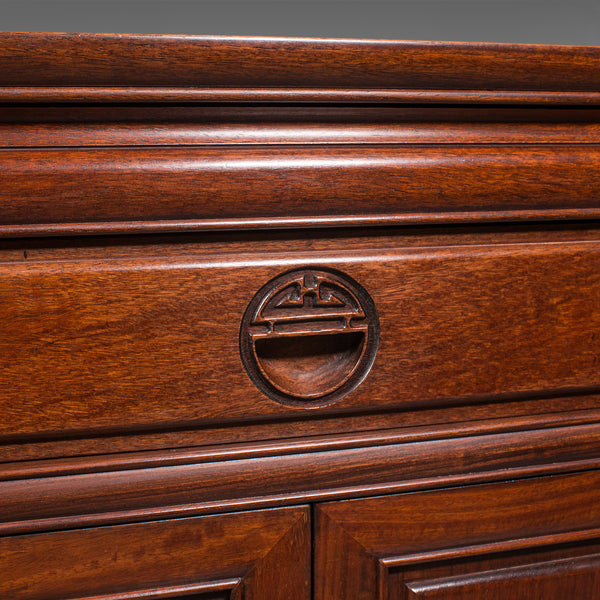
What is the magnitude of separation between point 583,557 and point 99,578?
0.30 m

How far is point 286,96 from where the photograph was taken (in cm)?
30

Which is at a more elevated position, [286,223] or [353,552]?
[286,223]

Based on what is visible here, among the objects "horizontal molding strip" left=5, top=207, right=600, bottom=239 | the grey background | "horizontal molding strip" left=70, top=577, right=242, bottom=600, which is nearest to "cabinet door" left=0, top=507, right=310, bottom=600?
"horizontal molding strip" left=70, top=577, right=242, bottom=600

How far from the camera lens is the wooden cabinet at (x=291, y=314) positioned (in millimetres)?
292

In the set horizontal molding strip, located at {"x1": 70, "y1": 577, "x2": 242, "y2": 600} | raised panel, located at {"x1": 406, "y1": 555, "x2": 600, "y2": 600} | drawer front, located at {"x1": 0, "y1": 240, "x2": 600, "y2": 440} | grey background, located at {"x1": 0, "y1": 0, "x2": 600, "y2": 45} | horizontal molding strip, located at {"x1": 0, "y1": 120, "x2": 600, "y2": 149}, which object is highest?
grey background, located at {"x1": 0, "y1": 0, "x2": 600, "y2": 45}

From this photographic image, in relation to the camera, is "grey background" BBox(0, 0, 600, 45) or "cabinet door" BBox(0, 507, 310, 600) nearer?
"cabinet door" BBox(0, 507, 310, 600)

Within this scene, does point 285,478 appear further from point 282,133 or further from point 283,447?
point 282,133

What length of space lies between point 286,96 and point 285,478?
21cm

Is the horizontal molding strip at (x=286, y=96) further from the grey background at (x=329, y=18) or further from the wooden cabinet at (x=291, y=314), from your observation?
the grey background at (x=329, y=18)

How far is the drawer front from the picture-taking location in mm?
297

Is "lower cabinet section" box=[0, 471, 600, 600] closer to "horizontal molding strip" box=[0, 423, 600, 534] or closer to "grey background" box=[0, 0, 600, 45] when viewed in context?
"horizontal molding strip" box=[0, 423, 600, 534]

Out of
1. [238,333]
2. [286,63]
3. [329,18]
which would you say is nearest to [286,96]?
[286,63]

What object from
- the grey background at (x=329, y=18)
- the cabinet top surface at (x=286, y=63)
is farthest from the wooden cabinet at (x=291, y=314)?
the grey background at (x=329, y=18)

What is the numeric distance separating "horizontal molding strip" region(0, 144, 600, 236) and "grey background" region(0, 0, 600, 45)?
0.45 m
